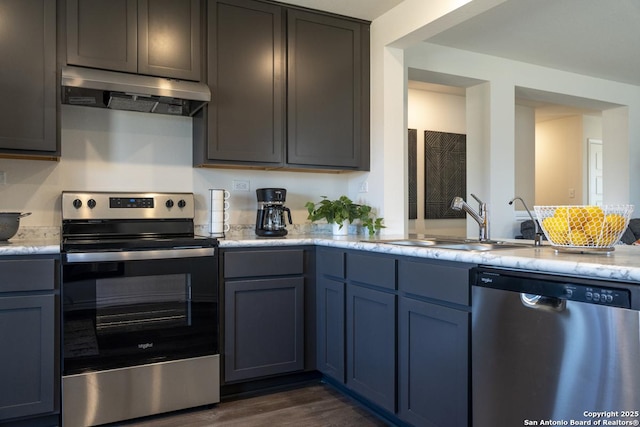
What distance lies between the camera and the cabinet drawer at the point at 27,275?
6.79 ft

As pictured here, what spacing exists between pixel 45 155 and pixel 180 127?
0.82 m

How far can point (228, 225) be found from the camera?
3090mm

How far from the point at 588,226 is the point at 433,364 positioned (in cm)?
77

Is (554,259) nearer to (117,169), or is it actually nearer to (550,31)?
(117,169)

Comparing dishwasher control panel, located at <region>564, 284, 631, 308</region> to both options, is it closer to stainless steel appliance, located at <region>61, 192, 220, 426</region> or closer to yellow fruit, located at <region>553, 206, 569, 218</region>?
yellow fruit, located at <region>553, 206, 569, 218</region>

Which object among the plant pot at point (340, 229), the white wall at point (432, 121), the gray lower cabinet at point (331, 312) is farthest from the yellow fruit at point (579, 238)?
the white wall at point (432, 121)

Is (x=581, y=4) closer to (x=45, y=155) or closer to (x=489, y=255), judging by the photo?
(x=489, y=255)

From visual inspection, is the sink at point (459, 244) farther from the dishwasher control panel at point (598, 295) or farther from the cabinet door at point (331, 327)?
the dishwasher control panel at point (598, 295)

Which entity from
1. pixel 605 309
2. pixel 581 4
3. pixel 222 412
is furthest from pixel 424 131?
pixel 605 309

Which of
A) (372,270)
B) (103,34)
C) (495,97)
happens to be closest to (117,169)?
(103,34)

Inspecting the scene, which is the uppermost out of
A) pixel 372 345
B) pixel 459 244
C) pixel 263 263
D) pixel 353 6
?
pixel 353 6

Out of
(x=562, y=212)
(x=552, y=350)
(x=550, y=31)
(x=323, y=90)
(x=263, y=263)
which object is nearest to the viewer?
(x=552, y=350)

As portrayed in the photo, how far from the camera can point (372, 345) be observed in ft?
7.49

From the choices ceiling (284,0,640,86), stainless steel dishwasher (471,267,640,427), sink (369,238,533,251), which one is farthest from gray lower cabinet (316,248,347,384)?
ceiling (284,0,640,86)
